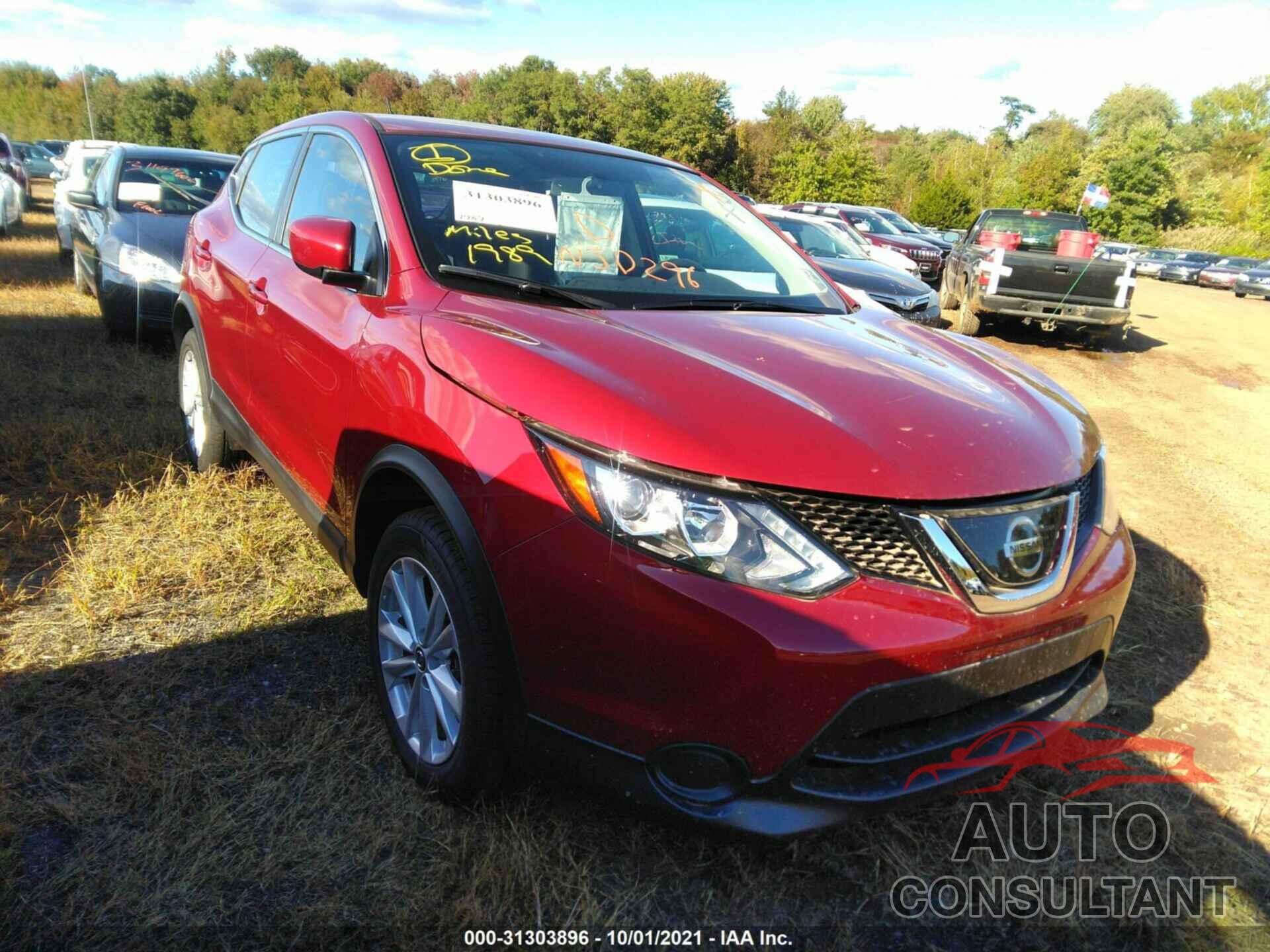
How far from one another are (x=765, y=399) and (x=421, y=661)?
3.59 ft

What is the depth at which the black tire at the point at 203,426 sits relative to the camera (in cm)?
406

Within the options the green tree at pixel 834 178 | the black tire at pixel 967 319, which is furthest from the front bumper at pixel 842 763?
the green tree at pixel 834 178

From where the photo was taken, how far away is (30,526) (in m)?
3.75

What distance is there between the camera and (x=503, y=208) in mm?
2756

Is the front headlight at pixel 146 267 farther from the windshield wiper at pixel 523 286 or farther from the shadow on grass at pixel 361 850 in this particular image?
the windshield wiper at pixel 523 286

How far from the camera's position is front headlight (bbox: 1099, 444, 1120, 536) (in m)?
2.35

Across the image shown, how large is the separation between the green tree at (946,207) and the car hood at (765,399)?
36.8m

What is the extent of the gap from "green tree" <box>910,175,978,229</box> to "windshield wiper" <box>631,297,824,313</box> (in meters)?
36.3

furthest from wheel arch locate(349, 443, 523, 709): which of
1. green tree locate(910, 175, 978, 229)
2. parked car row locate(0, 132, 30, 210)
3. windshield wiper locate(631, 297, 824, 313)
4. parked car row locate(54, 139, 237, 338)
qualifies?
green tree locate(910, 175, 978, 229)

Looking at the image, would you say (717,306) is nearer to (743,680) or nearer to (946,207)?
(743,680)

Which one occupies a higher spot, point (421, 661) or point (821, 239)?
point (821, 239)

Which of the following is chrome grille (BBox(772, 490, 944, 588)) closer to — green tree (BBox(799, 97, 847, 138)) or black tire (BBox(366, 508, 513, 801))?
black tire (BBox(366, 508, 513, 801))

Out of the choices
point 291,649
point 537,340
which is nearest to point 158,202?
point 291,649

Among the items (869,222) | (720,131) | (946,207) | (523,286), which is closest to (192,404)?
(523,286)
